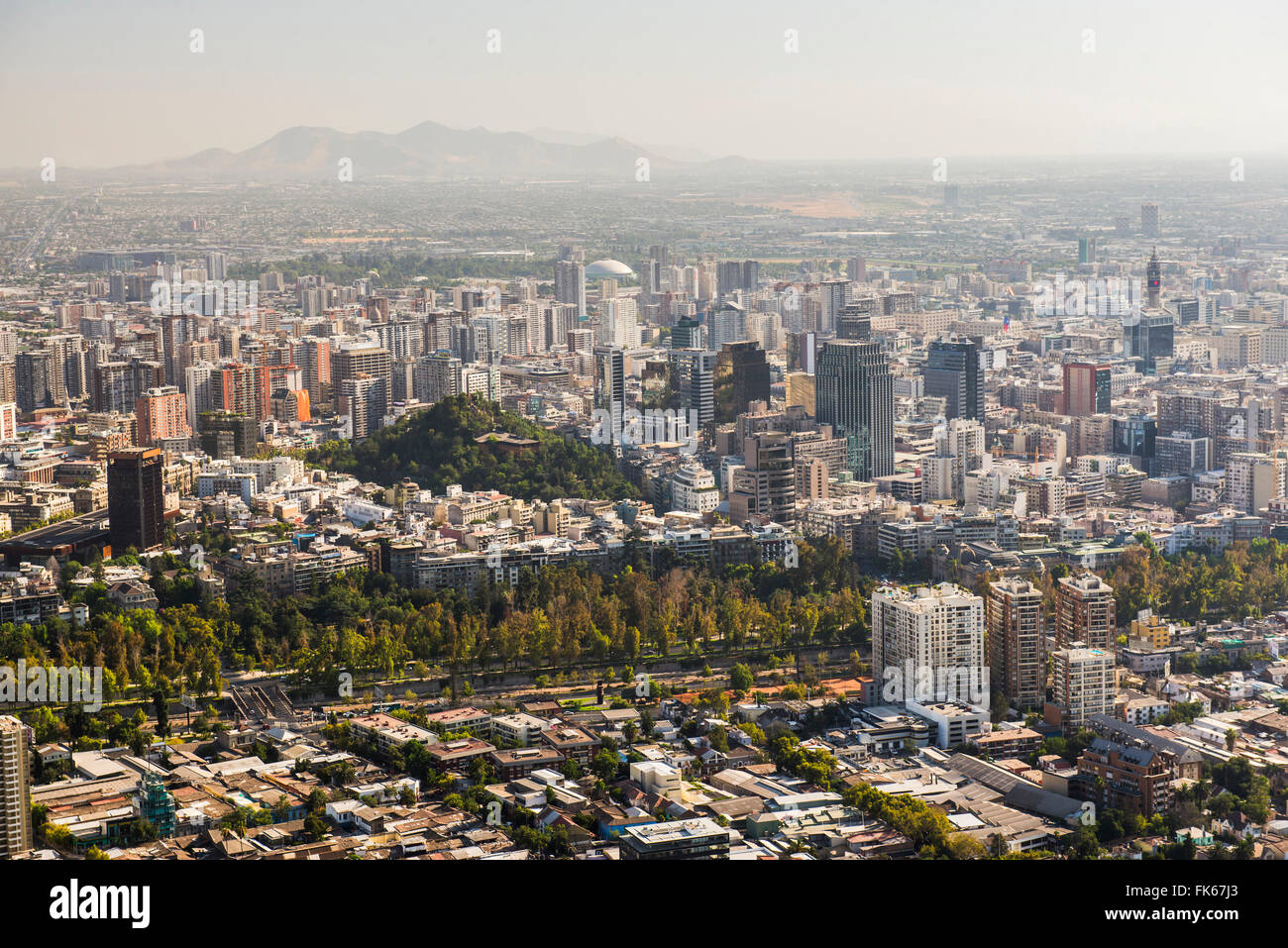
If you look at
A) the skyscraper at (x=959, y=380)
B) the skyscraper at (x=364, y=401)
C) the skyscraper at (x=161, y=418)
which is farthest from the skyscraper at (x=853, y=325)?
the skyscraper at (x=161, y=418)

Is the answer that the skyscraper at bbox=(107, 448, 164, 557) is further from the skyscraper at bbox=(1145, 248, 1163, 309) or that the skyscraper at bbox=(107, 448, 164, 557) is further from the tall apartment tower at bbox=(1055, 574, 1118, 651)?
A: the skyscraper at bbox=(1145, 248, 1163, 309)

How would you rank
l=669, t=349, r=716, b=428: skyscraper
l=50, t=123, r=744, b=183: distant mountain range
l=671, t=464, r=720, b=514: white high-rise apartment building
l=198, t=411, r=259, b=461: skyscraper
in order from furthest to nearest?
l=669, t=349, r=716, b=428: skyscraper, l=198, t=411, r=259, b=461: skyscraper, l=671, t=464, r=720, b=514: white high-rise apartment building, l=50, t=123, r=744, b=183: distant mountain range

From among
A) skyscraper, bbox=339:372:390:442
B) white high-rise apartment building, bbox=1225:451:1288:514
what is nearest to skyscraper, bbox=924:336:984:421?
white high-rise apartment building, bbox=1225:451:1288:514

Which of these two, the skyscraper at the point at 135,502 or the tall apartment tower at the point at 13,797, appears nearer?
the tall apartment tower at the point at 13,797

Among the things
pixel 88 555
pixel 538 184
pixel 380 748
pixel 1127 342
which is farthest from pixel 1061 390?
pixel 380 748

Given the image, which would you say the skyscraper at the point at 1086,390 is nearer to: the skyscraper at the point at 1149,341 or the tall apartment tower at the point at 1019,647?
the skyscraper at the point at 1149,341

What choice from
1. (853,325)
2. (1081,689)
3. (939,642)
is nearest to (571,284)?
(853,325)
